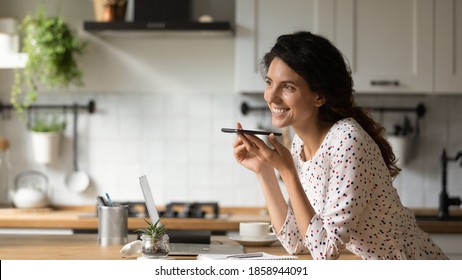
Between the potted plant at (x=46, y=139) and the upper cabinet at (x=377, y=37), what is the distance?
42.8 inches

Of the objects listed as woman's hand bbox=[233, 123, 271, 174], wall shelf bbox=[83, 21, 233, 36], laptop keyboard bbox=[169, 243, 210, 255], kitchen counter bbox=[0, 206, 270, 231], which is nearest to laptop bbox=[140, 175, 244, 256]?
laptop keyboard bbox=[169, 243, 210, 255]

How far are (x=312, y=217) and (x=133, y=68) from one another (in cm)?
239

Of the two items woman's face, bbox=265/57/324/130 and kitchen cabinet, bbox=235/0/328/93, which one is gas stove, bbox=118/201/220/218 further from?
woman's face, bbox=265/57/324/130

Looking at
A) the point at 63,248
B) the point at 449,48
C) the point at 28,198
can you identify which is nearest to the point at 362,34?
the point at 449,48

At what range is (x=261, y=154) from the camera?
230 cm

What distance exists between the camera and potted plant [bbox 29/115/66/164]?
428cm

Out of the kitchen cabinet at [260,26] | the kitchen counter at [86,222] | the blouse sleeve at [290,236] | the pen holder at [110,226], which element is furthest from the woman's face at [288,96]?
the kitchen cabinet at [260,26]

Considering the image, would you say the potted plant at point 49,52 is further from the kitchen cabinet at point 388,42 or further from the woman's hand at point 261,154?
the woman's hand at point 261,154

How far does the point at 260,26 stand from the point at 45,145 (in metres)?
1.36

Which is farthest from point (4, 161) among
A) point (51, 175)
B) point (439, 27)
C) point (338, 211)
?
point (338, 211)

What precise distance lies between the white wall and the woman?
1888mm
